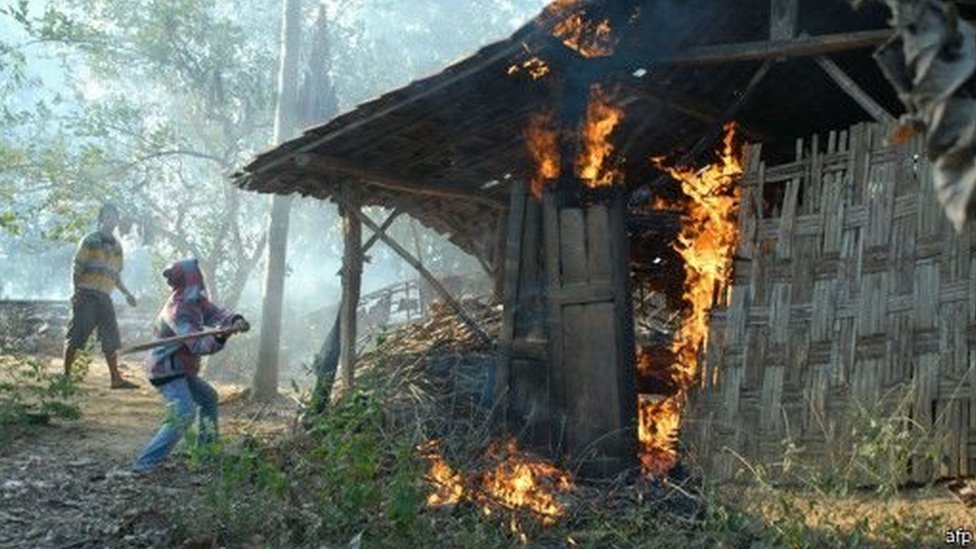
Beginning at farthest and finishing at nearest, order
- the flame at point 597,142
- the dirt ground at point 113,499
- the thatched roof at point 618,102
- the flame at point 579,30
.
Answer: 1. the flame at point 597,142
2. the thatched roof at point 618,102
3. the flame at point 579,30
4. the dirt ground at point 113,499

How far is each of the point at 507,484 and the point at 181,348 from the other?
3.12 meters

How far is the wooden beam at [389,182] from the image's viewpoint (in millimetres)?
7711

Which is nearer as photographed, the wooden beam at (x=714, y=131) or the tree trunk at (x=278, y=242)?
the wooden beam at (x=714, y=131)

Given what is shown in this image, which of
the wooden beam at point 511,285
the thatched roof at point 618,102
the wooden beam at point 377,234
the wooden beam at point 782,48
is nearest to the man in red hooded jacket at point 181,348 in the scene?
the thatched roof at point 618,102

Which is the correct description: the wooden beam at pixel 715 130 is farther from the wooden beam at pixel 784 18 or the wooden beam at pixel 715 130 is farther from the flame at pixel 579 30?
the flame at pixel 579 30

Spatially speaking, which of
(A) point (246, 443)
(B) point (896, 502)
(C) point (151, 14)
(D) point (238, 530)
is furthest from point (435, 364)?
(C) point (151, 14)

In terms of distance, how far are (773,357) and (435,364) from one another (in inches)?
123

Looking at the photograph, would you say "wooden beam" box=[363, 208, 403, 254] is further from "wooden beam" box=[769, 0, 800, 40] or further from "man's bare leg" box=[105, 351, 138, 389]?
"man's bare leg" box=[105, 351, 138, 389]

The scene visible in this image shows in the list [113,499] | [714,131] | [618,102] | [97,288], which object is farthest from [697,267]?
[97,288]

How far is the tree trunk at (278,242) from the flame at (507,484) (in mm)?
7088

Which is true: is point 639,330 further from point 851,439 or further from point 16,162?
point 16,162

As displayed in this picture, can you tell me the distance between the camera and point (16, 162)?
17141 millimetres

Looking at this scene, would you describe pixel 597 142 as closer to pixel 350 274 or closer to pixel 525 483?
pixel 525 483

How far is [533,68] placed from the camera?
6539 millimetres
